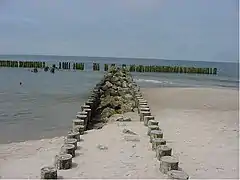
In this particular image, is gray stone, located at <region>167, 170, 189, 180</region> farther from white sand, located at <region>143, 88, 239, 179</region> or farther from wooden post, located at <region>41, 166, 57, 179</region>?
wooden post, located at <region>41, 166, 57, 179</region>

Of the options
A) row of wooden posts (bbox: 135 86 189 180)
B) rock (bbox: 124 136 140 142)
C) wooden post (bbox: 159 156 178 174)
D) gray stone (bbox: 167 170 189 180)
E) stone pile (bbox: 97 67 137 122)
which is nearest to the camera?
gray stone (bbox: 167 170 189 180)

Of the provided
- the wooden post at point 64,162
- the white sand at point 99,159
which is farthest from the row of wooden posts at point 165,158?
the wooden post at point 64,162

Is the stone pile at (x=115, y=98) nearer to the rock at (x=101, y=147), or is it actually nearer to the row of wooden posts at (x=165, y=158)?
the rock at (x=101, y=147)

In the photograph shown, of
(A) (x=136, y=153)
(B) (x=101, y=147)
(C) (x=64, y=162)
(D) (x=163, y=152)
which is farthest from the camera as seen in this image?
(B) (x=101, y=147)

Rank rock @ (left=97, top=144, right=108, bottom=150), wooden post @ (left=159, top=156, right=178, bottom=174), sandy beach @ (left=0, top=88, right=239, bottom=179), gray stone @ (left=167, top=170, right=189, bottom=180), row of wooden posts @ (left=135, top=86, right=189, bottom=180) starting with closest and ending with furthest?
gray stone @ (left=167, top=170, right=189, bottom=180) < row of wooden posts @ (left=135, top=86, right=189, bottom=180) < wooden post @ (left=159, top=156, right=178, bottom=174) < sandy beach @ (left=0, top=88, right=239, bottom=179) < rock @ (left=97, top=144, right=108, bottom=150)

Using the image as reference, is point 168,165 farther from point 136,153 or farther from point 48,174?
point 48,174

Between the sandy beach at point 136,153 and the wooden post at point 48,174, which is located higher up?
the wooden post at point 48,174

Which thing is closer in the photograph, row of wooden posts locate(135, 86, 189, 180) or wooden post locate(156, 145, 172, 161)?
row of wooden posts locate(135, 86, 189, 180)

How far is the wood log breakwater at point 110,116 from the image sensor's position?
639cm

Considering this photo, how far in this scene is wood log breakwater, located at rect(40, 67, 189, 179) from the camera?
21.0ft

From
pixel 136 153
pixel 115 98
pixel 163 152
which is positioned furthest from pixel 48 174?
pixel 115 98

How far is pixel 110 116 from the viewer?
15148mm

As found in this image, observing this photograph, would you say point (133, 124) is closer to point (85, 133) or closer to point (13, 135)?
point (85, 133)

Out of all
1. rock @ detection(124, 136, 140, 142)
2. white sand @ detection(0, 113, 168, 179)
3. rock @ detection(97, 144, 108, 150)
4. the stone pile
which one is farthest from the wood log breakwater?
rock @ detection(97, 144, 108, 150)
